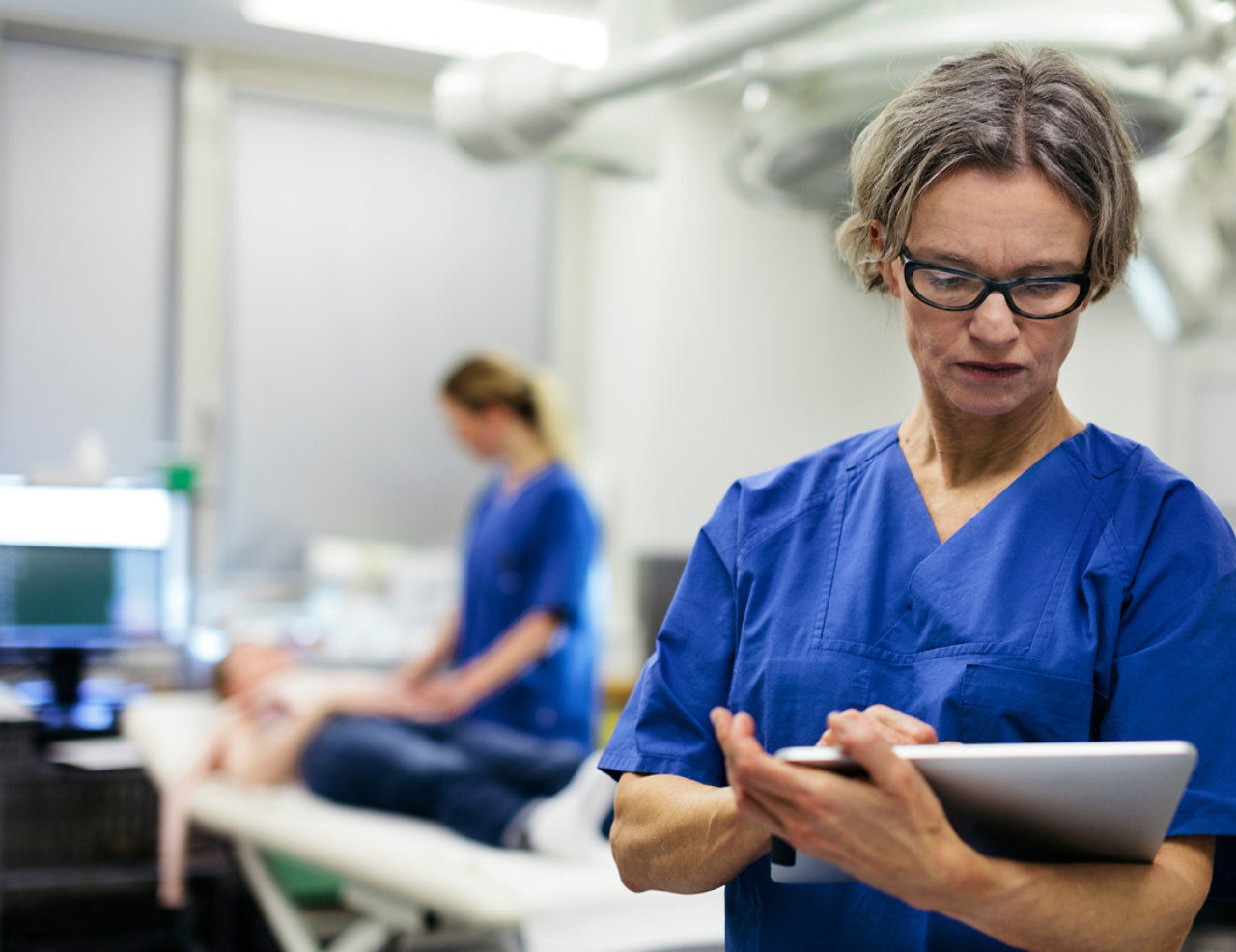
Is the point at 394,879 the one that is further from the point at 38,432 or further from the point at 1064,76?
the point at 38,432

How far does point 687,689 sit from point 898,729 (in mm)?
215

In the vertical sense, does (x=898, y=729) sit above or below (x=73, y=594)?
above

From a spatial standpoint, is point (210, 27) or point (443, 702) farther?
point (210, 27)

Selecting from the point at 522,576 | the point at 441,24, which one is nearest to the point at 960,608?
the point at 522,576

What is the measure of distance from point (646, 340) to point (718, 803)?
9.28ft

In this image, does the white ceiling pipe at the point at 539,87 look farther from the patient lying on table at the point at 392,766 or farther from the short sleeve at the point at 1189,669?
the patient lying on table at the point at 392,766

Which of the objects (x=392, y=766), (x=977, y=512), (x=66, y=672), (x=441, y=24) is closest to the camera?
(x=977, y=512)

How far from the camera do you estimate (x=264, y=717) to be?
258cm

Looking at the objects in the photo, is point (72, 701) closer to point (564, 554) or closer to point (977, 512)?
point (564, 554)

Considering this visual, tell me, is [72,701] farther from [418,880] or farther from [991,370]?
[991,370]

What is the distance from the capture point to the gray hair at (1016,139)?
29.6 inches

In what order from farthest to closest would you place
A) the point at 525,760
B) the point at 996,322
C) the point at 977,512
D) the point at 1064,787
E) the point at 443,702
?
the point at 443,702, the point at 525,760, the point at 977,512, the point at 996,322, the point at 1064,787

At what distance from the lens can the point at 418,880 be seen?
75.2 inches

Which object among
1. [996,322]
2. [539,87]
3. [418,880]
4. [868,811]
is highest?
[539,87]
